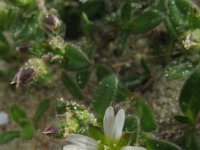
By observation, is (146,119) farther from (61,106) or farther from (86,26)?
(86,26)

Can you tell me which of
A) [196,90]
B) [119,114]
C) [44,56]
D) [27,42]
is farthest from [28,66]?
[196,90]

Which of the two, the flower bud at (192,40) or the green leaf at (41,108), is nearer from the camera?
the flower bud at (192,40)

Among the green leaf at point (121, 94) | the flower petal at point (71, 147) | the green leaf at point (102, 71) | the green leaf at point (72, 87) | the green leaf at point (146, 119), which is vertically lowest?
the flower petal at point (71, 147)

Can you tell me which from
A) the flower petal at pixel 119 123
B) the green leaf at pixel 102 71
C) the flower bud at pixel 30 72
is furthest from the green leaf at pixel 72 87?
the flower petal at pixel 119 123

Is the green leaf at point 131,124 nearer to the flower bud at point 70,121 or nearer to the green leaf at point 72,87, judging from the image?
the flower bud at point 70,121

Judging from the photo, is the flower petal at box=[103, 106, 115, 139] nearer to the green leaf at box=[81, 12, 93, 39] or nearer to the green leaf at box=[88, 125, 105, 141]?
the green leaf at box=[88, 125, 105, 141]
